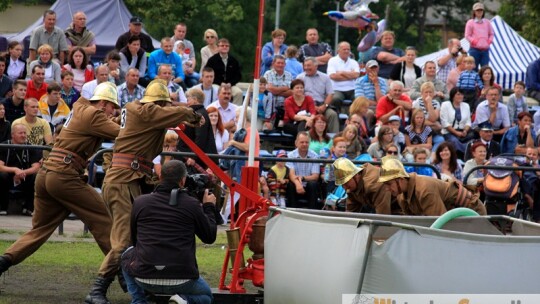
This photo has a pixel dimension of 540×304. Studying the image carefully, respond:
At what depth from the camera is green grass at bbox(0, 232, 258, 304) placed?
12.2m

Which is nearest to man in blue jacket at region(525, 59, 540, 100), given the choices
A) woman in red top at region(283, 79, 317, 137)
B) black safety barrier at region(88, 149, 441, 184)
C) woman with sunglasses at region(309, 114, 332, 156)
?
woman in red top at region(283, 79, 317, 137)

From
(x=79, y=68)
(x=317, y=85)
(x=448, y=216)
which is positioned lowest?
(x=448, y=216)

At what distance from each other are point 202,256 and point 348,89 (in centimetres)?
755

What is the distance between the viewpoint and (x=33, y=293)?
12.3 metres

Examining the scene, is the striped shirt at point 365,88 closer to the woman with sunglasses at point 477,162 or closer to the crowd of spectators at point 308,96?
the crowd of spectators at point 308,96

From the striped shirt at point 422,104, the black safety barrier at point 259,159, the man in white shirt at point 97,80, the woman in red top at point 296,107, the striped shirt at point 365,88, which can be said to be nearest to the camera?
the black safety barrier at point 259,159

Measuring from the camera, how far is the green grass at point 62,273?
1217cm

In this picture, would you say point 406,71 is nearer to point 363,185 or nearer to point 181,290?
point 363,185

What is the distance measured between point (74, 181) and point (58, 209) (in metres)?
0.40

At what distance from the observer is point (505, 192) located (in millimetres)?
17766

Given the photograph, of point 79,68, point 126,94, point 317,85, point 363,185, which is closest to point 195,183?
point 363,185

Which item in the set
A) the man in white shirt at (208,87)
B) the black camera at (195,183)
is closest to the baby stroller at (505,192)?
the man in white shirt at (208,87)

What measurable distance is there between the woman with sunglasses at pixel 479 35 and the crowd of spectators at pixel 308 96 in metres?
0.68

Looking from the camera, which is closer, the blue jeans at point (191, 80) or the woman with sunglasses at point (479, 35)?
the blue jeans at point (191, 80)
